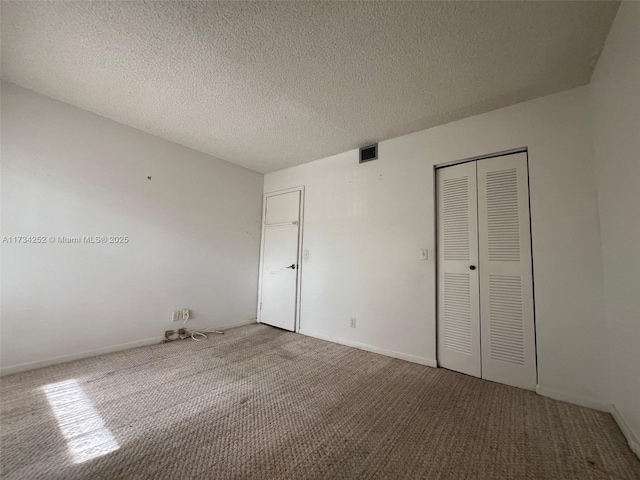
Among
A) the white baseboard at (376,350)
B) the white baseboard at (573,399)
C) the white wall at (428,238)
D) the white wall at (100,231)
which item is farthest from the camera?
the white baseboard at (376,350)

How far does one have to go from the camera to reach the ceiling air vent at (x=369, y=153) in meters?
3.05

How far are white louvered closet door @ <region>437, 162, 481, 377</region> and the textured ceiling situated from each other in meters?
0.71

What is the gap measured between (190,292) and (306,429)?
2.53m

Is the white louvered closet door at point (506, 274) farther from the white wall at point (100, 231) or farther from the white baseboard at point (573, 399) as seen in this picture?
the white wall at point (100, 231)

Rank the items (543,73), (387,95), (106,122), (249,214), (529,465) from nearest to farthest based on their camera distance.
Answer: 1. (529,465)
2. (543,73)
3. (387,95)
4. (106,122)
5. (249,214)

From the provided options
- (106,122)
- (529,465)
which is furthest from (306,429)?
(106,122)

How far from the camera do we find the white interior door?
12.2 feet

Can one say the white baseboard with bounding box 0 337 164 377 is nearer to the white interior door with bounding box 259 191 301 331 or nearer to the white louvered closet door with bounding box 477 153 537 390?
the white interior door with bounding box 259 191 301 331

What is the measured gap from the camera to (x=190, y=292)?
3320 millimetres

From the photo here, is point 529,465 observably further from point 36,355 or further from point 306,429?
→ point 36,355

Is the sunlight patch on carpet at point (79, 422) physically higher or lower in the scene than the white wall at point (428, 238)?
lower

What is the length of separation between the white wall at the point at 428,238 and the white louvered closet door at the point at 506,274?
0.27 ft

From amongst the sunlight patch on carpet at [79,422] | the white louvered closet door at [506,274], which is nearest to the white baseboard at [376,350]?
the white louvered closet door at [506,274]

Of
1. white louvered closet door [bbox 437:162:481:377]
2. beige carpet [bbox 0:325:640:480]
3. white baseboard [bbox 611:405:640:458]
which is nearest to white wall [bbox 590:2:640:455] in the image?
white baseboard [bbox 611:405:640:458]
